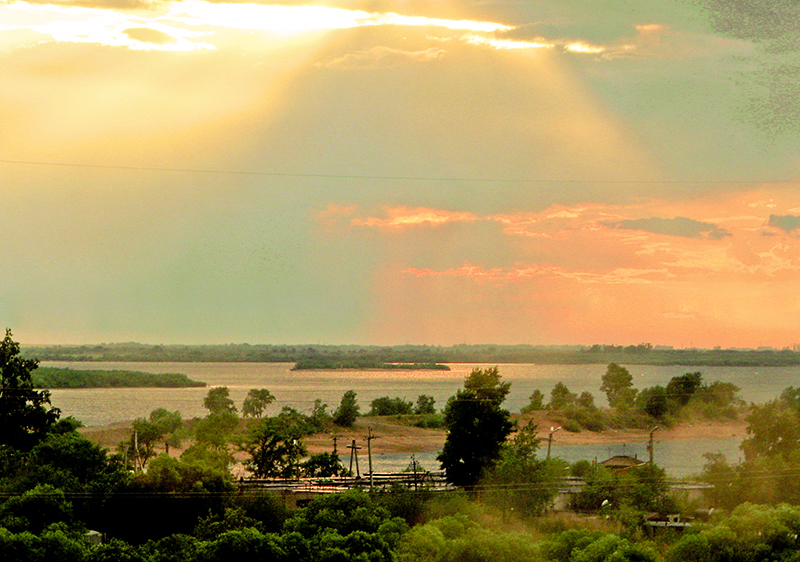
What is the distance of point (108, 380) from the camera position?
12156cm

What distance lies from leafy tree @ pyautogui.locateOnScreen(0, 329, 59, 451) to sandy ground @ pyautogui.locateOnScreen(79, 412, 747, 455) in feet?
87.8

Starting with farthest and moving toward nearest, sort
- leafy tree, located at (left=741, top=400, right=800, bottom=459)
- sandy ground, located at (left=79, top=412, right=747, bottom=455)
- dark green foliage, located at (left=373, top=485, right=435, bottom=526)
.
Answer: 1. sandy ground, located at (left=79, top=412, right=747, bottom=455)
2. leafy tree, located at (left=741, top=400, right=800, bottom=459)
3. dark green foliage, located at (left=373, top=485, right=435, bottom=526)

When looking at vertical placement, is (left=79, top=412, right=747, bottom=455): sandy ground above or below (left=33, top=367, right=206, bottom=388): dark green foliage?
below

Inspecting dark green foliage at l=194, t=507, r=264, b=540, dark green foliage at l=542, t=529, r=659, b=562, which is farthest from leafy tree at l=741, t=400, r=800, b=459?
dark green foliage at l=194, t=507, r=264, b=540

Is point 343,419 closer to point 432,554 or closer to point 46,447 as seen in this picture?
point 46,447

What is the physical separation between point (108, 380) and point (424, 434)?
6814 cm

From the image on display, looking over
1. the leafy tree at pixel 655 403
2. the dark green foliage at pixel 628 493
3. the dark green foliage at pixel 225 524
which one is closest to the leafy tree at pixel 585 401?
the leafy tree at pixel 655 403

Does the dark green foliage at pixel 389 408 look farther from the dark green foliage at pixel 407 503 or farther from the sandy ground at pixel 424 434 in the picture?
the dark green foliage at pixel 407 503

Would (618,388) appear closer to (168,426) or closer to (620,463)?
(620,463)

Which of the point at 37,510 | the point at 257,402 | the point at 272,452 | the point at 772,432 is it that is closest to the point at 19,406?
the point at 272,452

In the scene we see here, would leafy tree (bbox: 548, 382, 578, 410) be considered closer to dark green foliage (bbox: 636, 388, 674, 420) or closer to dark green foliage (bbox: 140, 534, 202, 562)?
dark green foliage (bbox: 636, 388, 674, 420)

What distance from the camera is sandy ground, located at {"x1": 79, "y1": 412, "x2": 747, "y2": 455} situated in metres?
62.2

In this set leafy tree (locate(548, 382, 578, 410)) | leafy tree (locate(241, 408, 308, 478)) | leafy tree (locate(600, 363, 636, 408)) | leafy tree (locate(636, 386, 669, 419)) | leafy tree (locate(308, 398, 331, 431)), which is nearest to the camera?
leafy tree (locate(241, 408, 308, 478))

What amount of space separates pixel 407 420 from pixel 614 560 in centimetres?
5545
